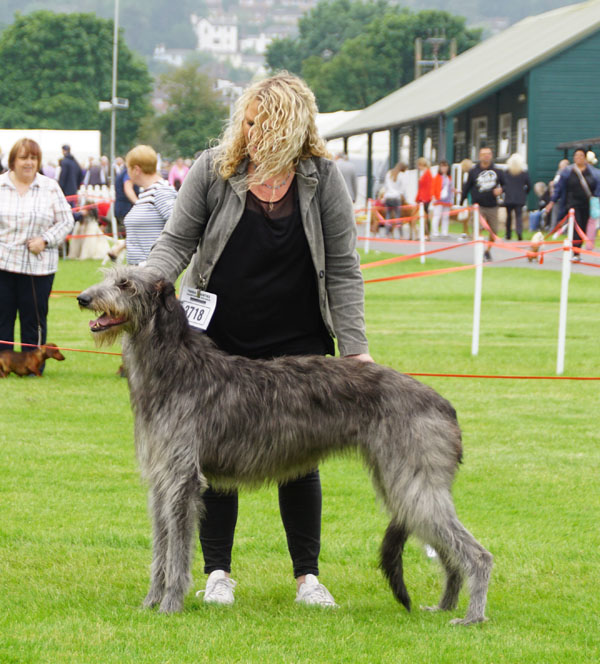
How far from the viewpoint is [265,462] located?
15.4 ft

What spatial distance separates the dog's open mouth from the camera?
443 cm

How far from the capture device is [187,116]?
102 metres

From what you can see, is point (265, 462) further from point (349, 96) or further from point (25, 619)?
point (349, 96)

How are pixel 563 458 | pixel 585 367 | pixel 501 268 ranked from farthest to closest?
pixel 501 268, pixel 585 367, pixel 563 458

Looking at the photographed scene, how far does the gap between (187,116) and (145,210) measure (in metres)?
93.9

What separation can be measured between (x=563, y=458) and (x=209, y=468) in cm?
386

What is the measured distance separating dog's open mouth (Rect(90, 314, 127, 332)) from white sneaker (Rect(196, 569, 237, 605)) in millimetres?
1378

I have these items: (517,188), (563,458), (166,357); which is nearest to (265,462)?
(166,357)

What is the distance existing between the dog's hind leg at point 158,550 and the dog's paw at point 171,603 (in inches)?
2.5

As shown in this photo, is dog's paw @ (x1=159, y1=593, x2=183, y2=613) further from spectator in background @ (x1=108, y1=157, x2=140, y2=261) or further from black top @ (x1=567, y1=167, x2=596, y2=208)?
black top @ (x1=567, y1=167, x2=596, y2=208)

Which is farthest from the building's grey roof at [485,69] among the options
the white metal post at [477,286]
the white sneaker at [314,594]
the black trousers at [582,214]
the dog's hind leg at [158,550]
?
the dog's hind leg at [158,550]

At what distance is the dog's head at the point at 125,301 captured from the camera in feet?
14.4

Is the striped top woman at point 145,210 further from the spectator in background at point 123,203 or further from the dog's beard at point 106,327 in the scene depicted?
the dog's beard at point 106,327

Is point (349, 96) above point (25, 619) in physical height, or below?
above
